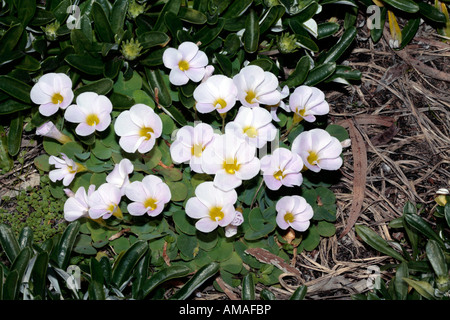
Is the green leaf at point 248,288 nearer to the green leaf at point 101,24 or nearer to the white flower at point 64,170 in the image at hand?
the white flower at point 64,170

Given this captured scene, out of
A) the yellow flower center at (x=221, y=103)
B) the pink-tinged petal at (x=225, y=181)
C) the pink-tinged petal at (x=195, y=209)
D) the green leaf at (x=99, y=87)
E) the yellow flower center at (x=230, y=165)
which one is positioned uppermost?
the green leaf at (x=99, y=87)

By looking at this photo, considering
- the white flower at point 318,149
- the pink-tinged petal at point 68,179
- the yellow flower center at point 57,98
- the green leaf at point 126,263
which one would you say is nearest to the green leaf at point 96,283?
the green leaf at point 126,263

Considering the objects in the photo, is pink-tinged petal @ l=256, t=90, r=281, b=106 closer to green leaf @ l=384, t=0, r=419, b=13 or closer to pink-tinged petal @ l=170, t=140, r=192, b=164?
pink-tinged petal @ l=170, t=140, r=192, b=164

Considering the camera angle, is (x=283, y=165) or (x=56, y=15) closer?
(x=283, y=165)

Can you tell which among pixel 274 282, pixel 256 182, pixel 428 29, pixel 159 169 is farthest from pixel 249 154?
pixel 428 29

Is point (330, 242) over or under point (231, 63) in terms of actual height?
under

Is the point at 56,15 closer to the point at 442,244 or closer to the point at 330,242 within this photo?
the point at 330,242

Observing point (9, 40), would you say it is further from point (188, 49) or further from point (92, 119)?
point (188, 49)
